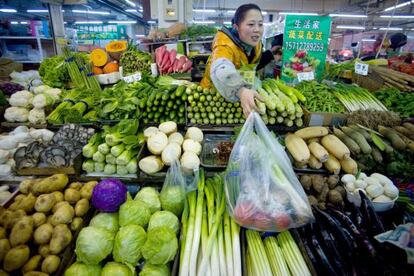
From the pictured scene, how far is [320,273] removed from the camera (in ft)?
5.21

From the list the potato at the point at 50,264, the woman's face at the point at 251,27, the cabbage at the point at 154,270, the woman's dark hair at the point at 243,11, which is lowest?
the cabbage at the point at 154,270

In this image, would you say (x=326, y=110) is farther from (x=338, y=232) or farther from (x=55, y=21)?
(x=55, y=21)

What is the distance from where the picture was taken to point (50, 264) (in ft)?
4.85

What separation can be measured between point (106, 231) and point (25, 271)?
0.50 metres

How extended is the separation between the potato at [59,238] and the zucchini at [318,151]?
2189mm

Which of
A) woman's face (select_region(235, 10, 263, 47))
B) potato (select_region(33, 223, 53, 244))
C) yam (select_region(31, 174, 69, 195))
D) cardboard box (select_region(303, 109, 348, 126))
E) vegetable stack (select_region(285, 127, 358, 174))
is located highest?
woman's face (select_region(235, 10, 263, 47))

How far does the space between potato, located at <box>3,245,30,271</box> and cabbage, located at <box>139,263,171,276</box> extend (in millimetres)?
729

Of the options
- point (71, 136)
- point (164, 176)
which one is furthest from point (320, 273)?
point (71, 136)

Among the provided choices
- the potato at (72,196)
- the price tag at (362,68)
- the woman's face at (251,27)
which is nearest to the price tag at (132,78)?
the woman's face at (251,27)

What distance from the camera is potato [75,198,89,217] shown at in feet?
6.03

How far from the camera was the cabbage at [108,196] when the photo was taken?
1.82 metres

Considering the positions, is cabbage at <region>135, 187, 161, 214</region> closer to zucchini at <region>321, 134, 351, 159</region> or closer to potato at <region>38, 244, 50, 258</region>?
potato at <region>38, 244, 50, 258</region>

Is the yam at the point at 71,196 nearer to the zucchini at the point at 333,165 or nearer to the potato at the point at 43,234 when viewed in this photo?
the potato at the point at 43,234

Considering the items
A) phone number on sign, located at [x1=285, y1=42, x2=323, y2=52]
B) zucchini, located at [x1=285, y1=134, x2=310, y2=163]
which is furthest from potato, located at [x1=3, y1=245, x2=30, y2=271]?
phone number on sign, located at [x1=285, y1=42, x2=323, y2=52]
